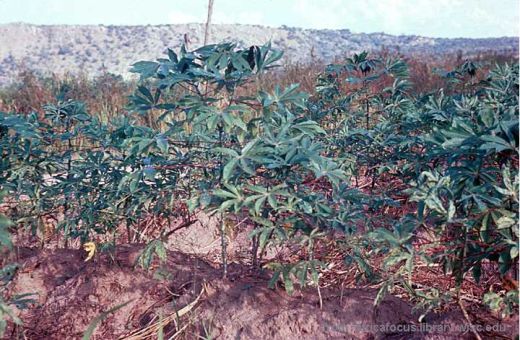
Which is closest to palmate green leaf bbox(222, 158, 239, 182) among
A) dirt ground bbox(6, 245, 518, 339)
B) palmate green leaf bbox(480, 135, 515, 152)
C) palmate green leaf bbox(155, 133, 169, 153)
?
palmate green leaf bbox(155, 133, 169, 153)

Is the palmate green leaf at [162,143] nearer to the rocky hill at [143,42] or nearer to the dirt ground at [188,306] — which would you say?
the dirt ground at [188,306]

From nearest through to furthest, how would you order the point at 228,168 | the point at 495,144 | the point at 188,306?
1. the point at 495,144
2. the point at 228,168
3. the point at 188,306

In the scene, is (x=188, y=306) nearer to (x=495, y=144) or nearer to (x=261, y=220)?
(x=261, y=220)

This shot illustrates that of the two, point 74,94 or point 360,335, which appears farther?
point 74,94

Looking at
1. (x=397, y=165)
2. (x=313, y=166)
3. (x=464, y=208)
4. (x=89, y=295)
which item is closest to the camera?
(x=464, y=208)

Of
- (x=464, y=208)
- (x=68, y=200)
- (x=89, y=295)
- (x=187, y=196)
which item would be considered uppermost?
(x=464, y=208)

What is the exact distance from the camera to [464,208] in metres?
1.68

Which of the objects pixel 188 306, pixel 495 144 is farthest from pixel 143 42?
pixel 495 144

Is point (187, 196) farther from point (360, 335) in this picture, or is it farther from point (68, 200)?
point (360, 335)

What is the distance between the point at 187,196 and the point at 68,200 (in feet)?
2.16

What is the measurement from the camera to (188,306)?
2096 millimetres

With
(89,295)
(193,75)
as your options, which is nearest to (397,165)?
(193,75)

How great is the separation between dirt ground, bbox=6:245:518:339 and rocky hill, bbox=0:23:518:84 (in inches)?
1095

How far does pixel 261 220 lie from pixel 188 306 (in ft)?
1.81
